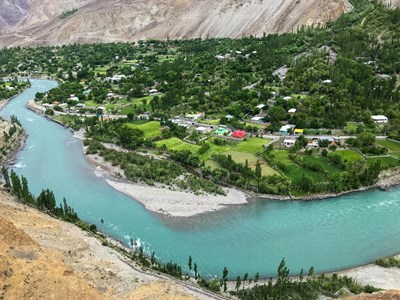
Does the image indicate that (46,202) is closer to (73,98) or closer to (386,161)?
(386,161)

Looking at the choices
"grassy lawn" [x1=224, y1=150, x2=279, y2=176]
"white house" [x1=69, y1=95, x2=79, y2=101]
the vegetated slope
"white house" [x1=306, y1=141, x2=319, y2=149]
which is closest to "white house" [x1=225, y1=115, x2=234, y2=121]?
"grassy lawn" [x1=224, y1=150, x2=279, y2=176]

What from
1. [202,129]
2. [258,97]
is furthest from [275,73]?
[202,129]

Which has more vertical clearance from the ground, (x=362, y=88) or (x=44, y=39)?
(x=44, y=39)

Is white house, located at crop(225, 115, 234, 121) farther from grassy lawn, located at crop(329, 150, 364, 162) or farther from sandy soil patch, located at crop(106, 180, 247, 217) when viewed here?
sandy soil patch, located at crop(106, 180, 247, 217)

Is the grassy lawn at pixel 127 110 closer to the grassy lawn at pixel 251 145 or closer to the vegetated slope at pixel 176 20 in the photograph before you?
the grassy lawn at pixel 251 145

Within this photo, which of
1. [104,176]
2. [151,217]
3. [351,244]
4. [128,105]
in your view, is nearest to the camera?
[351,244]

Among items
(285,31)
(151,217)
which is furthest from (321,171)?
(285,31)

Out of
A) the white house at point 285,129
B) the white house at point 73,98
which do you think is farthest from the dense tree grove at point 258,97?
the white house at point 285,129

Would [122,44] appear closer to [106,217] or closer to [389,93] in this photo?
[389,93]
